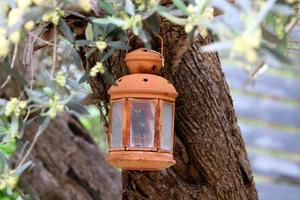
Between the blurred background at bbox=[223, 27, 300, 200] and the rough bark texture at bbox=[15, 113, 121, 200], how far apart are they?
0.85 metres

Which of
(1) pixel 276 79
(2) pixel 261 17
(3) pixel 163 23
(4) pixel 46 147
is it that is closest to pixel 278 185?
(1) pixel 276 79

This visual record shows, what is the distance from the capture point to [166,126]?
1.68m

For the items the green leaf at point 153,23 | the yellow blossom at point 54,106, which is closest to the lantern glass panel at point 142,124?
the green leaf at point 153,23

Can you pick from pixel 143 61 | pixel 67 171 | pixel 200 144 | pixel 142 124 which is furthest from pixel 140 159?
pixel 67 171

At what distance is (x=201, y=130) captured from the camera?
2.04 meters

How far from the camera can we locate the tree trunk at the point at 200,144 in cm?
200

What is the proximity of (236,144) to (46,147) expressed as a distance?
1032 millimetres

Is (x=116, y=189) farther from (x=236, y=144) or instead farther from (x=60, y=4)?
(x=60, y=4)

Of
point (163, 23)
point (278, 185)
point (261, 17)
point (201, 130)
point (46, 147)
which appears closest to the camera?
point (261, 17)

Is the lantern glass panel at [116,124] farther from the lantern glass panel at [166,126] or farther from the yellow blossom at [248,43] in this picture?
the yellow blossom at [248,43]

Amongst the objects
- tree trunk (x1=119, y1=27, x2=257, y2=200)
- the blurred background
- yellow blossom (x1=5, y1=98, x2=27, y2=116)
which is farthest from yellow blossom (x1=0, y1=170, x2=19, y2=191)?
the blurred background

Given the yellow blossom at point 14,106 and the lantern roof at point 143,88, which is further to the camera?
the lantern roof at point 143,88

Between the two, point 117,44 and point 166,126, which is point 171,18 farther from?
point 166,126

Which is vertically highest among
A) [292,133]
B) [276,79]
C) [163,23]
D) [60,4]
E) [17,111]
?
[276,79]
